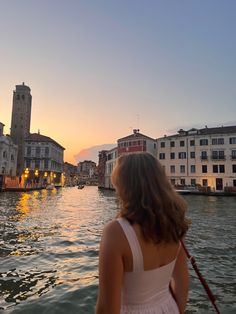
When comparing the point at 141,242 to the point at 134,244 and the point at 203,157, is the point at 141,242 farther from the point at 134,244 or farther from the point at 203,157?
the point at 203,157

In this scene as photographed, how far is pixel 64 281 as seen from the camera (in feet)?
20.5

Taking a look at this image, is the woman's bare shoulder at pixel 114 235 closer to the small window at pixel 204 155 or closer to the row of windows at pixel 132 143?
the small window at pixel 204 155

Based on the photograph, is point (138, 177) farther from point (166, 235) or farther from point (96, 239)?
point (96, 239)

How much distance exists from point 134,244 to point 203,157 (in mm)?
55668

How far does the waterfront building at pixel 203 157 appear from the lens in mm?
52844

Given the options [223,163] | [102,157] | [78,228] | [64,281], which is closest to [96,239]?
[78,228]

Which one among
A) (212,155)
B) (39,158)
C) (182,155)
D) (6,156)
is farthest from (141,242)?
(39,158)

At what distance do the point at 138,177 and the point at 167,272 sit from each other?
25.5 inches

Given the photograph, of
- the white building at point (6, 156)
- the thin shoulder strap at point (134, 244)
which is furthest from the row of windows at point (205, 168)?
the thin shoulder strap at point (134, 244)

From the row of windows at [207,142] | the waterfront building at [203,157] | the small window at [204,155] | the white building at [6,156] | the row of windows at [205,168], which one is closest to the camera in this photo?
the waterfront building at [203,157]

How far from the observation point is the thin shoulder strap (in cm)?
160

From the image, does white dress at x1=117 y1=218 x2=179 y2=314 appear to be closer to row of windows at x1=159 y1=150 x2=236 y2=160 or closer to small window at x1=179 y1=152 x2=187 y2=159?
row of windows at x1=159 y1=150 x2=236 y2=160

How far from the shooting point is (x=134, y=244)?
1602mm

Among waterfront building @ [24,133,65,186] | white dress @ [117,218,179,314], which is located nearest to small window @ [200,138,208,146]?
waterfront building @ [24,133,65,186]
